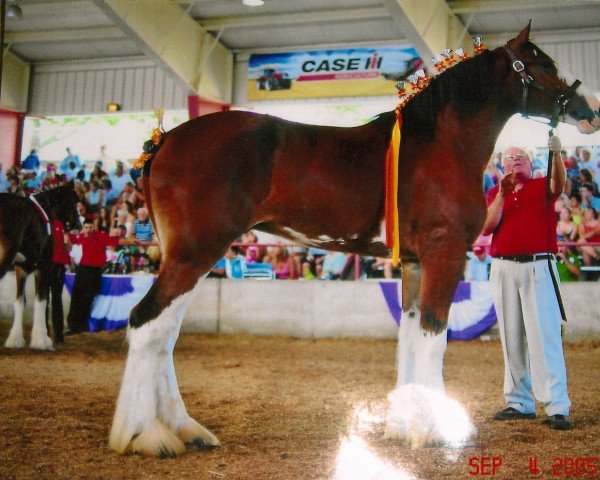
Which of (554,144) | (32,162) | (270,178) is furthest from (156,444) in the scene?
(32,162)

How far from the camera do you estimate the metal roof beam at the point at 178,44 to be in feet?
41.8

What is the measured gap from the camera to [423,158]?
356 cm

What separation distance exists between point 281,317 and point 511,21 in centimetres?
937

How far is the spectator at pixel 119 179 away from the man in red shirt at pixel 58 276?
269 inches

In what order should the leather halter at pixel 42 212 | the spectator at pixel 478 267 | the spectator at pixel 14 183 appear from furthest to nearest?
the spectator at pixel 14 183 → the spectator at pixel 478 267 → the leather halter at pixel 42 212

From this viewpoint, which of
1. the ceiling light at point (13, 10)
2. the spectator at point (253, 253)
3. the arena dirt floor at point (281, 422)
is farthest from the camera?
the ceiling light at point (13, 10)

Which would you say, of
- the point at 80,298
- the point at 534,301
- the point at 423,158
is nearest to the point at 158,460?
the point at 423,158

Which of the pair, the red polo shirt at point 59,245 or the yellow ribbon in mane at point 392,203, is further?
the red polo shirt at point 59,245

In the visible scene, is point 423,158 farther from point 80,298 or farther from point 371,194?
point 80,298

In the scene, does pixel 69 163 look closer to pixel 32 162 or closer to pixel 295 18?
pixel 32 162

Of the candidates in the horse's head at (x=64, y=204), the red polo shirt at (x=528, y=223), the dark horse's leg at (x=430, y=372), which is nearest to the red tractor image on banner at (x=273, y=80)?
the horse's head at (x=64, y=204)

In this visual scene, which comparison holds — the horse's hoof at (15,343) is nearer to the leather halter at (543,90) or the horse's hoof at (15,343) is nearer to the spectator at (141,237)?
the spectator at (141,237)

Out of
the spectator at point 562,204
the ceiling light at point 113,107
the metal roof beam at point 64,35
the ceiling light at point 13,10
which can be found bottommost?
the spectator at point 562,204

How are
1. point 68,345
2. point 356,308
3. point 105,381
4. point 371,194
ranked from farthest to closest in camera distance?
point 356,308, point 68,345, point 105,381, point 371,194
